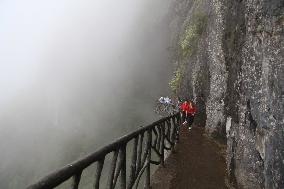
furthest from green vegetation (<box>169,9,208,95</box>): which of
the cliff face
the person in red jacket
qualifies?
the person in red jacket

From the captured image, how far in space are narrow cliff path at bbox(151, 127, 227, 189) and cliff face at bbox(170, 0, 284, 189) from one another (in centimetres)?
78

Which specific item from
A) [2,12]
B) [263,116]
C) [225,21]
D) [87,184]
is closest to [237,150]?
[263,116]

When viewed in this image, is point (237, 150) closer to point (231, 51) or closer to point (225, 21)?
point (231, 51)

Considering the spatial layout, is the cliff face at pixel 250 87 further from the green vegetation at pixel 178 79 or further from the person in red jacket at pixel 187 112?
the green vegetation at pixel 178 79

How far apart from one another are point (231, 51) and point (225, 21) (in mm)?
2508

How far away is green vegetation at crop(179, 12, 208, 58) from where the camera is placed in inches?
1169

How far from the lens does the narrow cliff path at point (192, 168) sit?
13336mm

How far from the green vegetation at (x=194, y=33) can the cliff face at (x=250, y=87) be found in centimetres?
404

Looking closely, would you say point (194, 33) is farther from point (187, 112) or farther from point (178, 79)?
point (187, 112)

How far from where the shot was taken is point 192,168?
15492mm

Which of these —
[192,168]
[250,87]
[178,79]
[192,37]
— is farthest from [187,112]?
[250,87]

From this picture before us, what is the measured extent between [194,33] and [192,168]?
1664 centimetres

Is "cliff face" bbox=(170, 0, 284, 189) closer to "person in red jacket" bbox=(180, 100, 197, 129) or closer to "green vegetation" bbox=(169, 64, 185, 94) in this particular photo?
"person in red jacket" bbox=(180, 100, 197, 129)

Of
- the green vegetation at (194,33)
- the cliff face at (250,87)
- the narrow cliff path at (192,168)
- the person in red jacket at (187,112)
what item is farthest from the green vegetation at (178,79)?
the narrow cliff path at (192,168)
